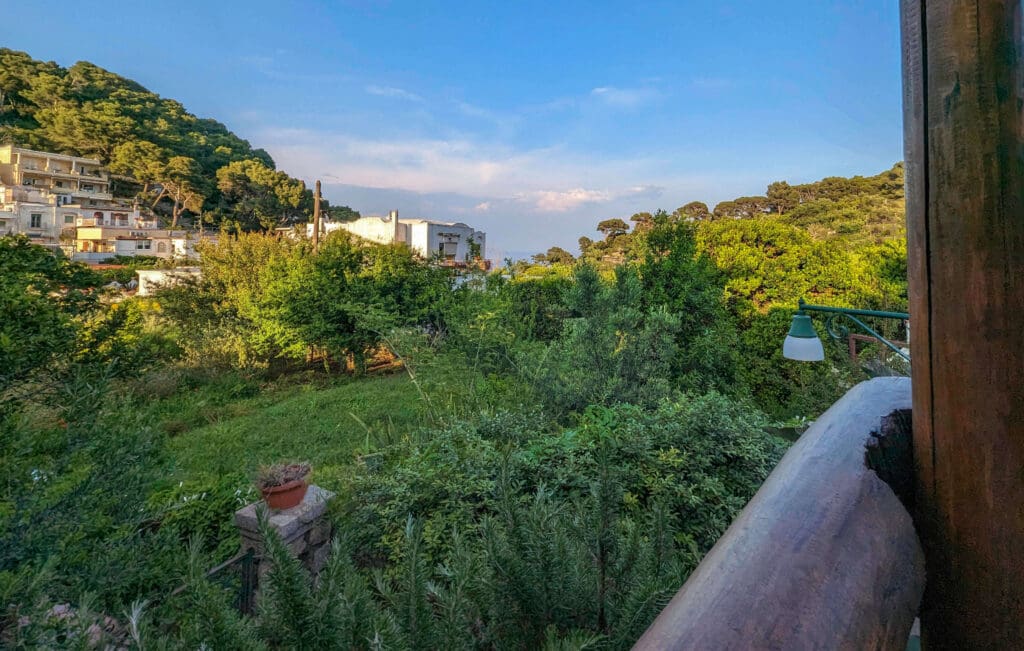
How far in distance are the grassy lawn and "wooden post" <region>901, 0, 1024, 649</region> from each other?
3.46m

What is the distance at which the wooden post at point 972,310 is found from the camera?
42 cm

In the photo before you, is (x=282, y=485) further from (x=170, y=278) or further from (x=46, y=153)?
(x=46, y=153)

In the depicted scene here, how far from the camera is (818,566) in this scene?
0.38 meters

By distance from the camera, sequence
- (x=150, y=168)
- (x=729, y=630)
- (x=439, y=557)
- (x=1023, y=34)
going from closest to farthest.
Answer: (x=729, y=630), (x=1023, y=34), (x=439, y=557), (x=150, y=168)

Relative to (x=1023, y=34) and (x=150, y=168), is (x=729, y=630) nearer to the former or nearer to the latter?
(x=1023, y=34)

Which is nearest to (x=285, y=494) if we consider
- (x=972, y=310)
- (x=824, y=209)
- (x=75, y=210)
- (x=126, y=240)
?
(x=972, y=310)

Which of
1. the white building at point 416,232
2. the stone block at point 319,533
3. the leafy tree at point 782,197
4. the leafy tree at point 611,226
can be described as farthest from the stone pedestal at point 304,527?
the leafy tree at point 782,197

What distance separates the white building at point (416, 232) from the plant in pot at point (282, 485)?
14339 mm

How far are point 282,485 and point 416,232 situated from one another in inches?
857

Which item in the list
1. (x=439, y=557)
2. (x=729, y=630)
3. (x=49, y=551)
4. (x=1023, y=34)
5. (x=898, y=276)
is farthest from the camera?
(x=898, y=276)

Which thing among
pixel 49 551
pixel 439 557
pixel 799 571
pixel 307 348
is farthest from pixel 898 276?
Result: pixel 307 348

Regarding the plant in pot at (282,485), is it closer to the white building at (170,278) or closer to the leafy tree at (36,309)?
the leafy tree at (36,309)

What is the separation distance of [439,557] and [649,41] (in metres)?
10.6

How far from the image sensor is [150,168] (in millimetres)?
32062
